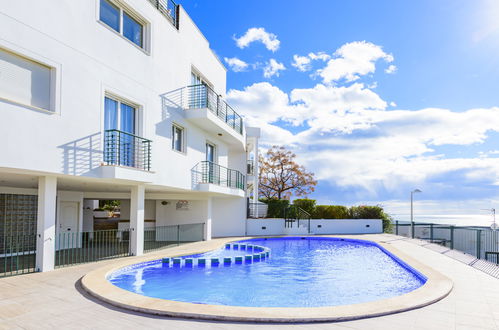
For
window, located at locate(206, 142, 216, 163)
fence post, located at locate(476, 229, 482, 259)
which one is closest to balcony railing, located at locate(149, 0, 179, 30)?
window, located at locate(206, 142, 216, 163)

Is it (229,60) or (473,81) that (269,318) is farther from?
(229,60)

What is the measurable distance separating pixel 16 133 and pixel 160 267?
6.63 meters

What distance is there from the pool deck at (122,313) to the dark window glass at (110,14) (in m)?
8.04

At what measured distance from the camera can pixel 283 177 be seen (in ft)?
128

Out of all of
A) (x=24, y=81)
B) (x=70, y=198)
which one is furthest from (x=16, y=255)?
(x=24, y=81)

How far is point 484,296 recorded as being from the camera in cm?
762

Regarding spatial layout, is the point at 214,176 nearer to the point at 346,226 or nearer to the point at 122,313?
the point at 346,226

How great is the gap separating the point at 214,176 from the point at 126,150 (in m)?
7.91

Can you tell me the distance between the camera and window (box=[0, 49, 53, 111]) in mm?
8227

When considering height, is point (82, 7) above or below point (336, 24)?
below

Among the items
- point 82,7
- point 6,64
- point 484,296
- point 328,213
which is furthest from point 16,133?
point 328,213

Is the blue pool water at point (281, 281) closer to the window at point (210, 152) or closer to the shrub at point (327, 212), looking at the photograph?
the window at point (210, 152)

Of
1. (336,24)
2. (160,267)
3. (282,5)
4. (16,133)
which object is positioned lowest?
(160,267)

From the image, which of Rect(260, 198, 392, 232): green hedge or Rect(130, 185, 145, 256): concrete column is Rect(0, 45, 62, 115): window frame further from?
Rect(260, 198, 392, 232): green hedge
